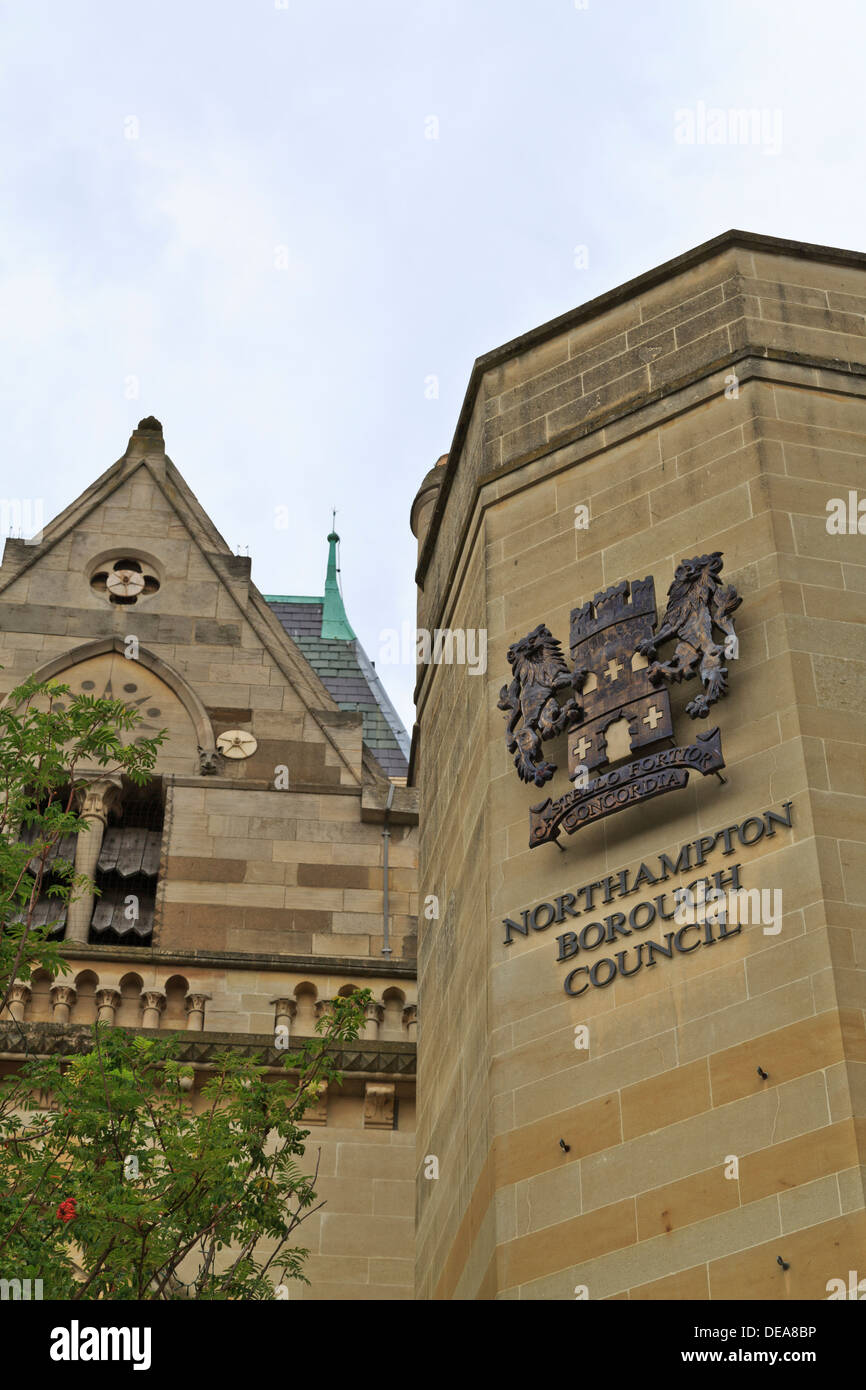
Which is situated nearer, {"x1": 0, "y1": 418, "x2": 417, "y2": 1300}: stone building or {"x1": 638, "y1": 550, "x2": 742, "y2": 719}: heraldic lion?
{"x1": 638, "y1": 550, "x2": 742, "y2": 719}: heraldic lion

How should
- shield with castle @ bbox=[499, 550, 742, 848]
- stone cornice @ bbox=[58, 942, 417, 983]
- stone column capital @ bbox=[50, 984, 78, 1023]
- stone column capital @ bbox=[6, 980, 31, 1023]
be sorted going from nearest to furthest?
1. shield with castle @ bbox=[499, 550, 742, 848]
2. stone column capital @ bbox=[6, 980, 31, 1023]
3. stone column capital @ bbox=[50, 984, 78, 1023]
4. stone cornice @ bbox=[58, 942, 417, 983]

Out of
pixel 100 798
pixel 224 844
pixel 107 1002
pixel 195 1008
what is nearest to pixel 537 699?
pixel 195 1008

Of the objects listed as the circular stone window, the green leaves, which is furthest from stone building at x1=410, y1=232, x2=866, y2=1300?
the circular stone window

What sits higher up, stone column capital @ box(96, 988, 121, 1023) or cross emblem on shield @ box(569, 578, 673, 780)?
stone column capital @ box(96, 988, 121, 1023)

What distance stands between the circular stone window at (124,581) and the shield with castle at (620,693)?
13.9 meters

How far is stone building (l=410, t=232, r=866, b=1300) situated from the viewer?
47.9ft

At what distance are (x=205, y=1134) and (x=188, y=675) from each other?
15.3 meters

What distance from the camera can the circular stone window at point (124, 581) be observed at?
101ft

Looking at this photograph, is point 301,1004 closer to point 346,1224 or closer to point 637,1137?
point 346,1224

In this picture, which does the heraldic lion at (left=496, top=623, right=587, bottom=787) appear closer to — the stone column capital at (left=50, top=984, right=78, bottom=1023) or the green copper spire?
the stone column capital at (left=50, top=984, right=78, bottom=1023)

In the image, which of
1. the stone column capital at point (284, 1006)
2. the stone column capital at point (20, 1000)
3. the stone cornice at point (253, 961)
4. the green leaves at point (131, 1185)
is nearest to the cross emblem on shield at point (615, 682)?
the green leaves at point (131, 1185)

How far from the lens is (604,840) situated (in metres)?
16.4

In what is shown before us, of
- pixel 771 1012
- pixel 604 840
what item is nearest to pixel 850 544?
pixel 604 840

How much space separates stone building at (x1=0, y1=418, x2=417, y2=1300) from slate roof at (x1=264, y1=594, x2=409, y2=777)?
22.0ft
